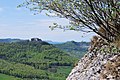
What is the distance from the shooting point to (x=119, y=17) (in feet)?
34.4

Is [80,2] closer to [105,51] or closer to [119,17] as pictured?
[119,17]

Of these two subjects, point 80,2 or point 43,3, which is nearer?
point 80,2

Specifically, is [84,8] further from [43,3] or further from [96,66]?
[96,66]

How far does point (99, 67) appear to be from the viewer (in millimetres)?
11242

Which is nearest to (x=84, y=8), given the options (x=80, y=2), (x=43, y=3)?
(x=80, y=2)

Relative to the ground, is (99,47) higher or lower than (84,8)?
lower

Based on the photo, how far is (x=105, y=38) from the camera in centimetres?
1156

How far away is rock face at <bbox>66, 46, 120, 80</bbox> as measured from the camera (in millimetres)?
10375

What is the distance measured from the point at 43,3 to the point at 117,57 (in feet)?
11.4

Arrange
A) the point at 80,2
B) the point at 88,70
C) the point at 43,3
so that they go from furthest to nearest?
the point at 88,70
the point at 43,3
the point at 80,2

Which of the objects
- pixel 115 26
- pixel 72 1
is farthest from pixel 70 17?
pixel 115 26

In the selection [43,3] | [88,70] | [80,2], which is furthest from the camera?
[88,70]

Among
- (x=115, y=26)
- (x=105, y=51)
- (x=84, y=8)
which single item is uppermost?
(x=84, y=8)

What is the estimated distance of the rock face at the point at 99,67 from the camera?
34.0 feet
